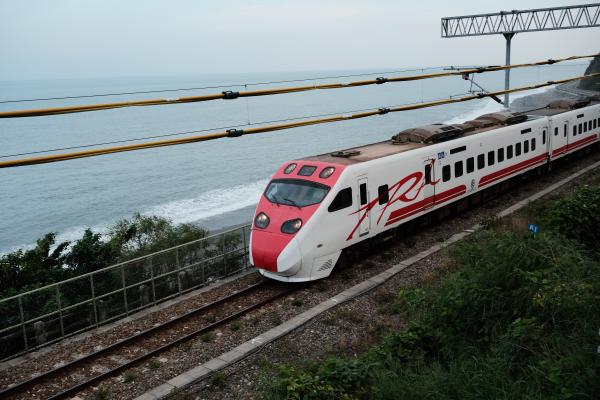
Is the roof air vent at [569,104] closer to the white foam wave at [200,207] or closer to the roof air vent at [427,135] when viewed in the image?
the roof air vent at [427,135]

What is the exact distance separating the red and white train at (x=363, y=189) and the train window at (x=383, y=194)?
0.03 metres

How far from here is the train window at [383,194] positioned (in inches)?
618

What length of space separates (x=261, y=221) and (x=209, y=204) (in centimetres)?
3318

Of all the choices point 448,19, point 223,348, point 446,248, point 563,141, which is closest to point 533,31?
point 448,19

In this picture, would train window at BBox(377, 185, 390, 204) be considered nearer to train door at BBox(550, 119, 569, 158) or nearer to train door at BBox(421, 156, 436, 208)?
train door at BBox(421, 156, 436, 208)

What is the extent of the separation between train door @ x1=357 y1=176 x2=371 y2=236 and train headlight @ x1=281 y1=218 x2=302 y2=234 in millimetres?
1906

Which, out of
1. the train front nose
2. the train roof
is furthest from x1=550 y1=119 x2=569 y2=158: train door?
the train front nose

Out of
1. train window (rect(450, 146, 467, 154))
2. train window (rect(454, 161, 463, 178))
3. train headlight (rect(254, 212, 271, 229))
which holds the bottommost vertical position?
train headlight (rect(254, 212, 271, 229))

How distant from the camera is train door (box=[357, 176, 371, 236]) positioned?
593 inches

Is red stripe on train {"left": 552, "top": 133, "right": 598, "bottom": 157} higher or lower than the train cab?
lower

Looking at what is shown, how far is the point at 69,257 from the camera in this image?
17656 millimetres

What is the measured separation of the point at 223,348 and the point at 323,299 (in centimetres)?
309

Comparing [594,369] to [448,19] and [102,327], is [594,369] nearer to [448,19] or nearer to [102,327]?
[102,327]

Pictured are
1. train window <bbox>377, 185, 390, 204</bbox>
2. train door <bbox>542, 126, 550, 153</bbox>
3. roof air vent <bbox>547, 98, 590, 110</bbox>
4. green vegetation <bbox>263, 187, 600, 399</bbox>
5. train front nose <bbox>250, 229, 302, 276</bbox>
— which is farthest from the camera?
roof air vent <bbox>547, 98, 590, 110</bbox>
